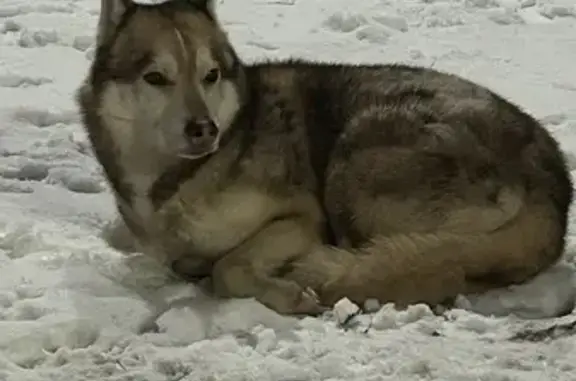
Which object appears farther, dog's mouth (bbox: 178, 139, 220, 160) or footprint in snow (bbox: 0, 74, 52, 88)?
footprint in snow (bbox: 0, 74, 52, 88)

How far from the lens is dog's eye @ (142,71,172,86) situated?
306cm

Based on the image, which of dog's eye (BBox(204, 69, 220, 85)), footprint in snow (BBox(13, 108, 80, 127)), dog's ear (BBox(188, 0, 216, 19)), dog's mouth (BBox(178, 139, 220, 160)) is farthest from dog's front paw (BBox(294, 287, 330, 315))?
footprint in snow (BBox(13, 108, 80, 127))

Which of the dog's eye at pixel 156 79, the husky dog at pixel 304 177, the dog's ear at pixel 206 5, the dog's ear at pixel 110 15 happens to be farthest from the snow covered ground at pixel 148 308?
the dog's ear at pixel 206 5

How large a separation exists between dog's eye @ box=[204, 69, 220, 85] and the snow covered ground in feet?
2.13

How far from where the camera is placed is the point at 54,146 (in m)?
4.35

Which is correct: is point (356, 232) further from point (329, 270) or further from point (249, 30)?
point (249, 30)

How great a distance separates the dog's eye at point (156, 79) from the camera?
306 cm

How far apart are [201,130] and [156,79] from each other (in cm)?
23

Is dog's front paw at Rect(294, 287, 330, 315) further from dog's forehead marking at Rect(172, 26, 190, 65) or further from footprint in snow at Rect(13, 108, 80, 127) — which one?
footprint in snow at Rect(13, 108, 80, 127)

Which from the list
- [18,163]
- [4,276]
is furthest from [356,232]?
[18,163]

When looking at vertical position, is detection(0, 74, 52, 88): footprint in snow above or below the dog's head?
below

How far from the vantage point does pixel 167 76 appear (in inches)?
120

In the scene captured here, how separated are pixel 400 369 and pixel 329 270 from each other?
17.6 inches

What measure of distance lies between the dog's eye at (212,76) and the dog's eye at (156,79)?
13cm
